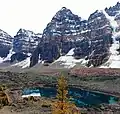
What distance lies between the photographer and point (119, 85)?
180m

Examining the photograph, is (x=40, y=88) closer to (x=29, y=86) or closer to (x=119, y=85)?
(x=29, y=86)

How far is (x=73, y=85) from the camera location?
653ft

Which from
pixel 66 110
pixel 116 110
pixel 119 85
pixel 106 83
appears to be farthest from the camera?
pixel 106 83

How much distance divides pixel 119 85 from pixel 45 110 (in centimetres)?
8234

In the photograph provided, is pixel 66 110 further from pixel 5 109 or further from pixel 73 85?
pixel 73 85

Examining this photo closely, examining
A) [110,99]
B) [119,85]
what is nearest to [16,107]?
[110,99]

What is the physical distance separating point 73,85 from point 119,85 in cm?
2846

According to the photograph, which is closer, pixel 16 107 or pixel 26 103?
pixel 16 107

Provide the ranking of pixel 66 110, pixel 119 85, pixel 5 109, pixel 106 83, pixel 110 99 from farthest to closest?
pixel 106 83 < pixel 119 85 < pixel 110 99 < pixel 5 109 < pixel 66 110

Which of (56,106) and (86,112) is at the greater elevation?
(56,106)

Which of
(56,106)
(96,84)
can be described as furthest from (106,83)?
(56,106)

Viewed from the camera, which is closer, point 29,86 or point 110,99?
point 110,99

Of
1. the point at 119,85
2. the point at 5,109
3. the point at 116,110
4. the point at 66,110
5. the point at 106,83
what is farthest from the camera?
the point at 106,83

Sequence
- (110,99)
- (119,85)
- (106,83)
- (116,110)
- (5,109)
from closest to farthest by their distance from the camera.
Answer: (5,109) → (116,110) → (110,99) → (119,85) → (106,83)
